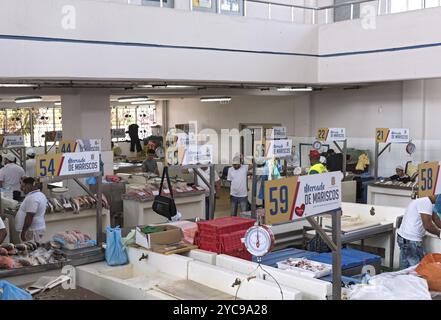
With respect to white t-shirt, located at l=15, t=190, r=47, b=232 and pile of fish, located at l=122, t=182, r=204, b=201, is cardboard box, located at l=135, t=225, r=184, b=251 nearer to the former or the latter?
white t-shirt, located at l=15, t=190, r=47, b=232

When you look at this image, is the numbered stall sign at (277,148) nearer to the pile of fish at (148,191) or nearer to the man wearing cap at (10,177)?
the pile of fish at (148,191)

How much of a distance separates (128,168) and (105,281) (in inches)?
421

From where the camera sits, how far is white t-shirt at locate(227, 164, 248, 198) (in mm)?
10094

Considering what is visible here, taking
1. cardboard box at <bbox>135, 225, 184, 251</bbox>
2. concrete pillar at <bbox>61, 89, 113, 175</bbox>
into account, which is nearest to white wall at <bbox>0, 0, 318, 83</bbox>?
concrete pillar at <bbox>61, 89, 113, 175</bbox>

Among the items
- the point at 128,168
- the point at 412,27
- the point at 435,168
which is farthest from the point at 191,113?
the point at 435,168

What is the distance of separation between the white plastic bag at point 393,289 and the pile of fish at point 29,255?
2872mm

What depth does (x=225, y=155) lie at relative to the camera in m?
17.9

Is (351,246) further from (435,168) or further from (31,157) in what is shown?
(31,157)

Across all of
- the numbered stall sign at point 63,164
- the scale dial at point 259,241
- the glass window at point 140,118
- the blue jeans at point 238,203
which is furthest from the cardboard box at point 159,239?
the glass window at point 140,118

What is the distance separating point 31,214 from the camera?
701 cm

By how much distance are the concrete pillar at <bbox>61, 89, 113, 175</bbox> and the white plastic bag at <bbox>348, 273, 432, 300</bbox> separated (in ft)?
27.8

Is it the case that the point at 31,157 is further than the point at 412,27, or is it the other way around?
the point at 31,157

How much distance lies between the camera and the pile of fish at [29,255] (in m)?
5.08

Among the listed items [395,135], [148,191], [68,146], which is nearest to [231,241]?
[148,191]
